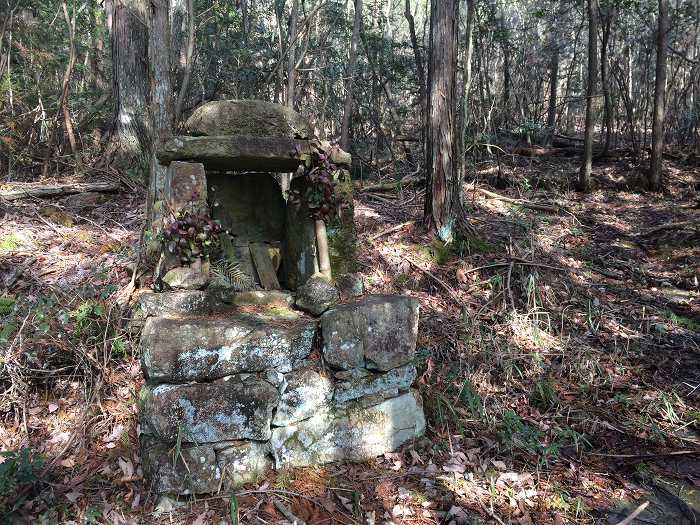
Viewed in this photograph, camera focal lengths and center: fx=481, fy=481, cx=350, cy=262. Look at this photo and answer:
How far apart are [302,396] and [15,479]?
1.87 metres

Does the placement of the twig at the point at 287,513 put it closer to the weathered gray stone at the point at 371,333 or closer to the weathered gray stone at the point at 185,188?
the weathered gray stone at the point at 371,333

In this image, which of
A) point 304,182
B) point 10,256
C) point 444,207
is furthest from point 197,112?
point 444,207

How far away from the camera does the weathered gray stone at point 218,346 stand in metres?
3.23

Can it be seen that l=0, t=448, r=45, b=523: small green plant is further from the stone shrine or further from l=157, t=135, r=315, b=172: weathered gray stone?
l=157, t=135, r=315, b=172: weathered gray stone

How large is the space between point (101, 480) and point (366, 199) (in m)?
5.77

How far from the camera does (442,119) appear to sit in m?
5.86

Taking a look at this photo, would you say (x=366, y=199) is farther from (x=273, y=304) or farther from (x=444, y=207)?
(x=273, y=304)

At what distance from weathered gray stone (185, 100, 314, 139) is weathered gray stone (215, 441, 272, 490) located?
2316 millimetres

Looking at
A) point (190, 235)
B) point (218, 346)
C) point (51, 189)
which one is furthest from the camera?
point (51, 189)

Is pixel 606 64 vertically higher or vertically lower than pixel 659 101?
higher

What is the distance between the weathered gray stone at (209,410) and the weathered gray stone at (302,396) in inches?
4.2

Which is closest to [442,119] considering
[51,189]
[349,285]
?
[349,285]

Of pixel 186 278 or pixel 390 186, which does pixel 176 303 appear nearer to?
pixel 186 278

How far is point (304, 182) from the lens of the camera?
13.3ft
